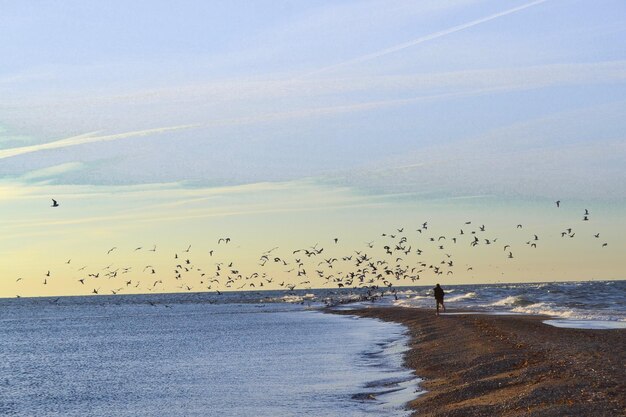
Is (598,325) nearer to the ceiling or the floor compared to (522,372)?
nearer to the floor

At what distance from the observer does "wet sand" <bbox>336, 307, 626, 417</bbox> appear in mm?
Result: 21938

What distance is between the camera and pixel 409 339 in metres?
53.0

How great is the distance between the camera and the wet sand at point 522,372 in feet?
72.0

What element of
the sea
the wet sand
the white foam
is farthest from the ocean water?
the white foam

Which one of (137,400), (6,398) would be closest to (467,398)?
(137,400)

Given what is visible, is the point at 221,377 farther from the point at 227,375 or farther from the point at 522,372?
the point at 522,372

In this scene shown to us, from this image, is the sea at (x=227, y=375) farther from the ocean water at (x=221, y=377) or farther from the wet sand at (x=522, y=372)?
the wet sand at (x=522, y=372)

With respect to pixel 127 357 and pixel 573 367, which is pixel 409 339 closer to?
pixel 127 357

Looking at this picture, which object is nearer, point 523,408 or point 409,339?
point 523,408

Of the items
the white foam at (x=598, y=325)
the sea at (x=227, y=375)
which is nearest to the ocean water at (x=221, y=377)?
the sea at (x=227, y=375)

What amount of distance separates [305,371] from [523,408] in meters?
18.4

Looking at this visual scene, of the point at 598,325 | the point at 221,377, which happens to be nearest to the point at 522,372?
the point at 221,377

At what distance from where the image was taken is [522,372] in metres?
28.0

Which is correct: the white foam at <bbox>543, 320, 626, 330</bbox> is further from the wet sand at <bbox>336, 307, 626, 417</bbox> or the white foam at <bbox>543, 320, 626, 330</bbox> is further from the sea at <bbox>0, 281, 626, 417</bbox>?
the wet sand at <bbox>336, 307, 626, 417</bbox>
